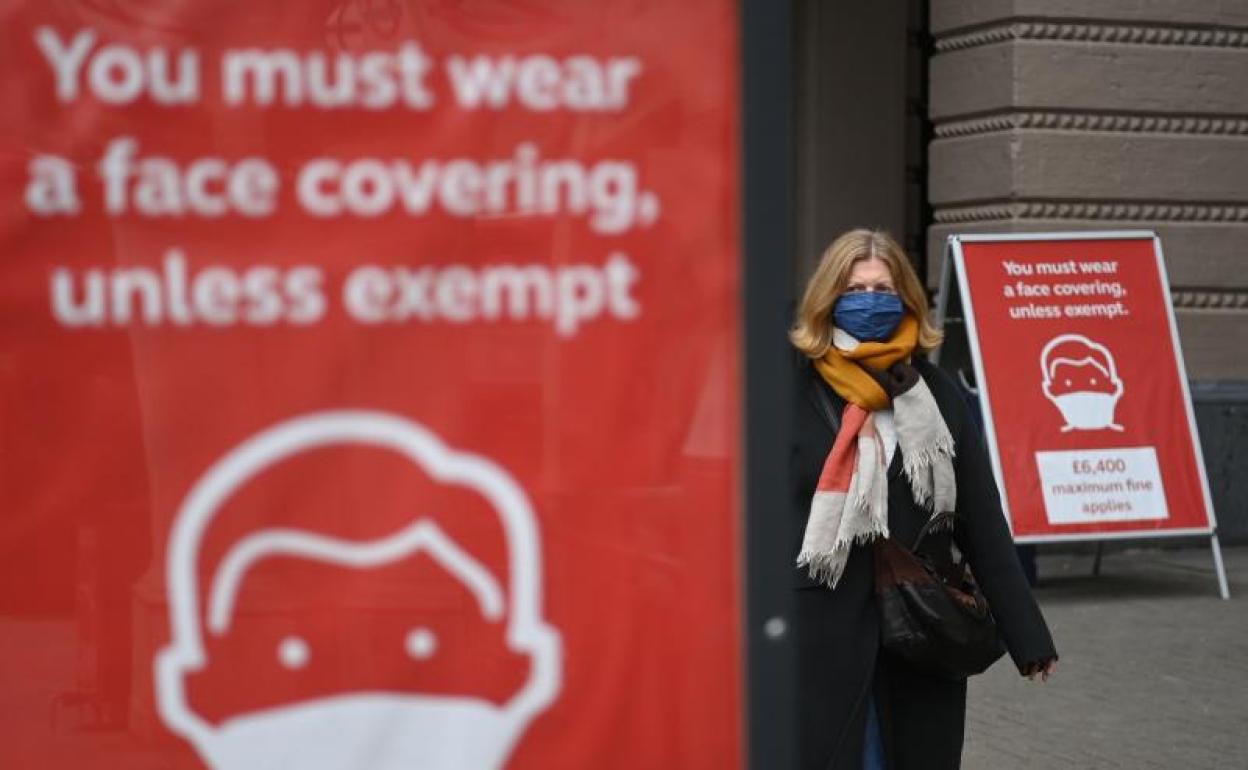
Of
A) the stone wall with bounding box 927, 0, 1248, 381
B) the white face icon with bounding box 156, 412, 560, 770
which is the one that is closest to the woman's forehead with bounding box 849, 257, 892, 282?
the white face icon with bounding box 156, 412, 560, 770

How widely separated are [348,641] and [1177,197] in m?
11.2

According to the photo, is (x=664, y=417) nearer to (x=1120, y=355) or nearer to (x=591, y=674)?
(x=591, y=674)

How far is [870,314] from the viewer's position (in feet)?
15.9

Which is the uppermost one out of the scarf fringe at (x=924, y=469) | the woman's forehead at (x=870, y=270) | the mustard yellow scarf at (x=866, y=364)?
the woman's forehead at (x=870, y=270)

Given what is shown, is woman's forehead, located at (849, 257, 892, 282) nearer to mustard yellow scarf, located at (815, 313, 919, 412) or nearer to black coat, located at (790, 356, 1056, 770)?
mustard yellow scarf, located at (815, 313, 919, 412)

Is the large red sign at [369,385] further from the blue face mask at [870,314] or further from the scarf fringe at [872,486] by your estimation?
the blue face mask at [870,314]

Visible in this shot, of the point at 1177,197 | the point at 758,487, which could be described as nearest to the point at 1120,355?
the point at 1177,197

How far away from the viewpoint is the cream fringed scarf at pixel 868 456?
473 centimetres

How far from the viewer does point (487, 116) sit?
7.22ft

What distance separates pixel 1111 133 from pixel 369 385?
10.9 metres

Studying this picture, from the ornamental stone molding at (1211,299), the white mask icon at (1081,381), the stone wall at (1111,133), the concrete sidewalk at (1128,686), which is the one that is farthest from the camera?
the ornamental stone molding at (1211,299)

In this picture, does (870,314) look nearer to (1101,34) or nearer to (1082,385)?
(1082,385)

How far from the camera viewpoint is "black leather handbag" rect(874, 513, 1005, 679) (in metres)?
4.66

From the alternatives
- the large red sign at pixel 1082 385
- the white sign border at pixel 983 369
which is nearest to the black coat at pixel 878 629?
the white sign border at pixel 983 369
